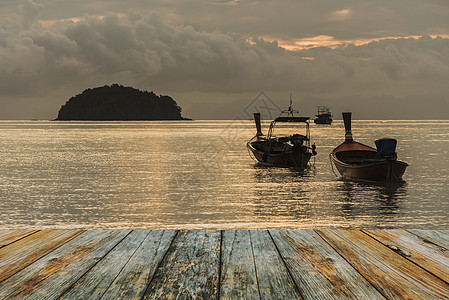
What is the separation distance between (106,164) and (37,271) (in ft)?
112

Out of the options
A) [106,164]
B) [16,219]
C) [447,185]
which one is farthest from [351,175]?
[106,164]

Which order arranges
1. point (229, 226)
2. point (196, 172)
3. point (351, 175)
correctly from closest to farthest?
1. point (229, 226)
2. point (351, 175)
3. point (196, 172)

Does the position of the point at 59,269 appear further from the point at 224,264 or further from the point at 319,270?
the point at 319,270

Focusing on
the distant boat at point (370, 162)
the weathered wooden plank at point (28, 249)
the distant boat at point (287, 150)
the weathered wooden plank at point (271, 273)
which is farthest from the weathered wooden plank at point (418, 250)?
the distant boat at point (287, 150)

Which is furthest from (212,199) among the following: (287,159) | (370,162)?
(287,159)

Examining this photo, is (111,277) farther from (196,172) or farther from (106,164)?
(106,164)

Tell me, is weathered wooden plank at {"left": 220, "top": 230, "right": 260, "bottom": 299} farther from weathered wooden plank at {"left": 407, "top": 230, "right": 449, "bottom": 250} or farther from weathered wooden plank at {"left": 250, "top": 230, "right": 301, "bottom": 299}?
weathered wooden plank at {"left": 407, "top": 230, "right": 449, "bottom": 250}

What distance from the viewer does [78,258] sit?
9.34ft

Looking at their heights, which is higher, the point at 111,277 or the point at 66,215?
the point at 111,277

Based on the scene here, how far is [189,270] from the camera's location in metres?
2.58

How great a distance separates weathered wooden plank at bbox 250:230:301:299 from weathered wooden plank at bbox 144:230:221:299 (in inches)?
10.7

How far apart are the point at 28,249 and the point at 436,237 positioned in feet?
10.6

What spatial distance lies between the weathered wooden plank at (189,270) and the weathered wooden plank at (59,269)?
50 cm

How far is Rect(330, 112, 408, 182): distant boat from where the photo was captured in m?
21.6
